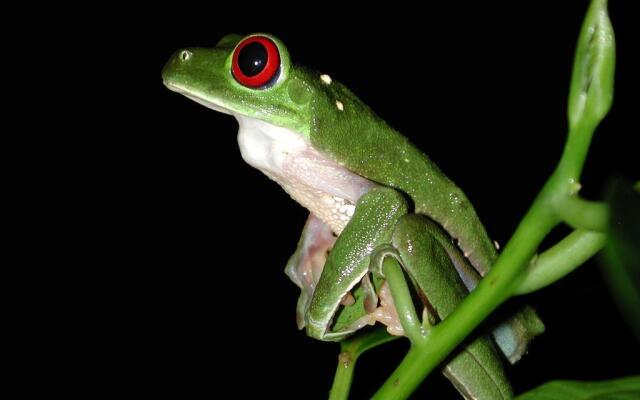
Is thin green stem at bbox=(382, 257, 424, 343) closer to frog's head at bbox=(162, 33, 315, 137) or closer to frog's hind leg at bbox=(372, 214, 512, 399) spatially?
frog's hind leg at bbox=(372, 214, 512, 399)

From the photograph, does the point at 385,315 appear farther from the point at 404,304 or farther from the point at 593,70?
the point at 593,70

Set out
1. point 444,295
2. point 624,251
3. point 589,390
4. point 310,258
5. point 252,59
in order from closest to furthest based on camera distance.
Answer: point 624,251 → point 589,390 → point 444,295 → point 252,59 → point 310,258

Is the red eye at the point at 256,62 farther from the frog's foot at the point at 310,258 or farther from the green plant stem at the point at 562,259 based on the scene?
the green plant stem at the point at 562,259

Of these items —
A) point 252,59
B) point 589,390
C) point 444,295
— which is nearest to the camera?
point 589,390

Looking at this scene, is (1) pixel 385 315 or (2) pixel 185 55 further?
(2) pixel 185 55

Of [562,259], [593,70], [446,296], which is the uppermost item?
[593,70]

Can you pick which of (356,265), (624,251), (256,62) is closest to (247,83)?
(256,62)

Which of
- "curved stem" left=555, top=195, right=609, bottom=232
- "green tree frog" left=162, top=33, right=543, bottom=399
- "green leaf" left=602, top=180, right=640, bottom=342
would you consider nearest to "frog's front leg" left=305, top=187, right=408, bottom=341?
"green tree frog" left=162, top=33, right=543, bottom=399
